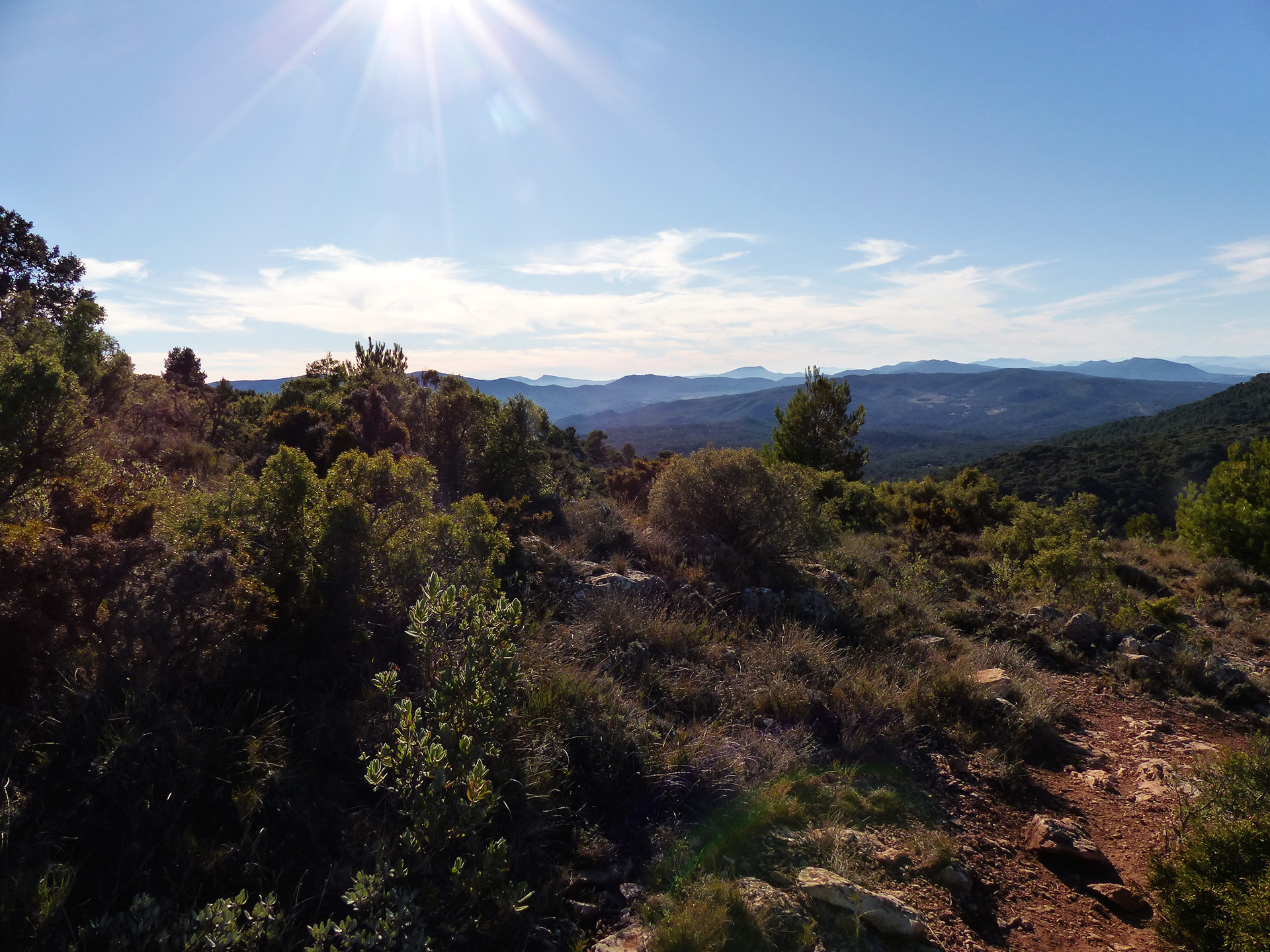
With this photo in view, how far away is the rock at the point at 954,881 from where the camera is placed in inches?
131

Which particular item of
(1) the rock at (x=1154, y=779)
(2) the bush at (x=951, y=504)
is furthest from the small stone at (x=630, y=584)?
(2) the bush at (x=951, y=504)

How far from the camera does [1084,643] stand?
295 inches

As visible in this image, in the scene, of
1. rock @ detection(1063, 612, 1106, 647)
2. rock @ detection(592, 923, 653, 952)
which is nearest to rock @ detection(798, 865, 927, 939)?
rock @ detection(592, 923, 653, 952)

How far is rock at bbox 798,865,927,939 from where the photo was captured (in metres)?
2.84

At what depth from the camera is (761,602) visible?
270 inches

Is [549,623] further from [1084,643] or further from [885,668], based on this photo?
[1084,643]

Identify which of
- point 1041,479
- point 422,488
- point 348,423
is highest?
point 348,423

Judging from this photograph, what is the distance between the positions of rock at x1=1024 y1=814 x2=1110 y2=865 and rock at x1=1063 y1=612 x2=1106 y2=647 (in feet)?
14.3

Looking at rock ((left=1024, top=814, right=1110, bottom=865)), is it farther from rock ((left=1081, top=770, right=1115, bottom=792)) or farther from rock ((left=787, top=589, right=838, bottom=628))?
rock ((left=787, top=589, right=838, bottom=628))

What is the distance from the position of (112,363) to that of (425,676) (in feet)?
38.0

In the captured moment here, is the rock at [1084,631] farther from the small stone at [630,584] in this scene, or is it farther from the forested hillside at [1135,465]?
the forested hillside at [1135,465]

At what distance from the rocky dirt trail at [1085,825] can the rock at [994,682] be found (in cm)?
63

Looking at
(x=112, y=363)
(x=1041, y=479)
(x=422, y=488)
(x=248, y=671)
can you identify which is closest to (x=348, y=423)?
(x=112, y=363)

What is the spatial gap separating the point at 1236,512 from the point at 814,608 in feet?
46.0
